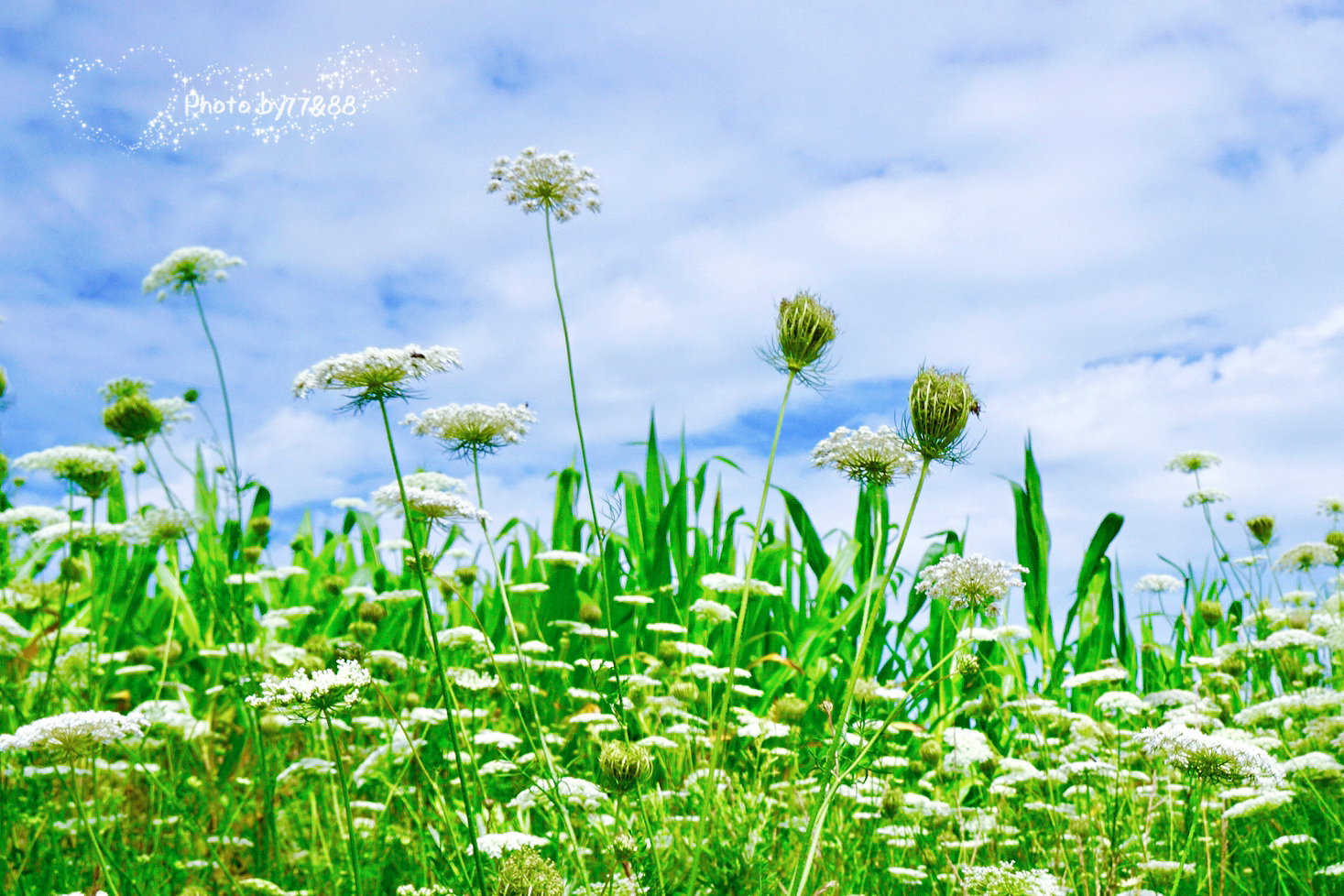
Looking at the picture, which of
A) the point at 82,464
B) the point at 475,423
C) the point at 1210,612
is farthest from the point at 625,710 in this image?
the point at 1210,612

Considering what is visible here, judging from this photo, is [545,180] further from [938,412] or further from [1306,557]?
[1306,557]

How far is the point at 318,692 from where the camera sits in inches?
92.6

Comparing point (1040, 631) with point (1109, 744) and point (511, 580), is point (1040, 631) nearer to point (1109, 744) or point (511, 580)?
point (1109, 744)

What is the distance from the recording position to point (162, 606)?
853cm

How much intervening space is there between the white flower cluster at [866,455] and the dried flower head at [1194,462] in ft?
24.6

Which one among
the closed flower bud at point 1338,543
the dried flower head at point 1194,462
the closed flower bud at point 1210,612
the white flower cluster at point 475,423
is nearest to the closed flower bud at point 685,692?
the white flower cluster at point 475,423

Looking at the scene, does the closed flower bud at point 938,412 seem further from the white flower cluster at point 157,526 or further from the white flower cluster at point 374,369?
the white flower cluster at point 157,526

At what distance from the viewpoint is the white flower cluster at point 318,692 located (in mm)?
2332

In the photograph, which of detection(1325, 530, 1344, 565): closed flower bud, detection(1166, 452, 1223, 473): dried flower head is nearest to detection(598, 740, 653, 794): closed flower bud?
detection(1325, 530, 1344, 565): closed flower bud

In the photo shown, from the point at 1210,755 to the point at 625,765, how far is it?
5.92 feet

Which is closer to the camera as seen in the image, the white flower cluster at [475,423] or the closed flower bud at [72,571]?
Answer: the white flower cluster at [475,423]

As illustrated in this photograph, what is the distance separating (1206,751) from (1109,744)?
3.01 meters

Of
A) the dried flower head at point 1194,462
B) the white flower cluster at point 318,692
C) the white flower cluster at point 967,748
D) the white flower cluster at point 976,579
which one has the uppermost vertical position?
the dried flower head at point 1194,462

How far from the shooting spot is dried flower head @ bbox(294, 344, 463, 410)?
2.71 meters
